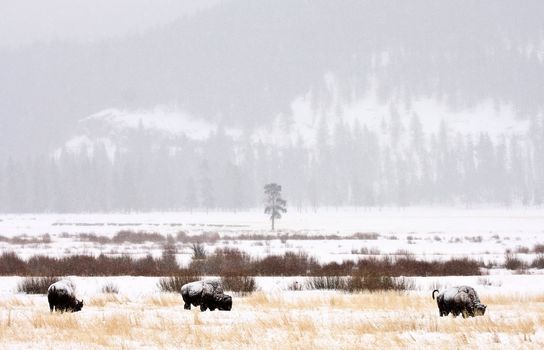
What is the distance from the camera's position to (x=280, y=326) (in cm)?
1088

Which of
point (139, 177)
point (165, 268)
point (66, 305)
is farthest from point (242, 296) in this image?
point (139, 177)

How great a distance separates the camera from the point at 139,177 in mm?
161125

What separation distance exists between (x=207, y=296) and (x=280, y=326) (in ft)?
8.19


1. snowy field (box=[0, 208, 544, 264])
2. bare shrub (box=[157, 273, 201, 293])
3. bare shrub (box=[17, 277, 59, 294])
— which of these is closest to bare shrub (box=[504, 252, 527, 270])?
snowy field (box=[0, 208, 544, 264])

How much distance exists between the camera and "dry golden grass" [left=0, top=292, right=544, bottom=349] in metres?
9.31

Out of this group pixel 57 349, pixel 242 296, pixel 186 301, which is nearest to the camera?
pixel 57 349

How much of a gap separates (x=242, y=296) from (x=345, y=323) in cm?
552

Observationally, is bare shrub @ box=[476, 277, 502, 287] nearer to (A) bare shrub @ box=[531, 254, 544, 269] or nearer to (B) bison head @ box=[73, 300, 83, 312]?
(A) bare shrub @ box=[531, 254, 544, 269]

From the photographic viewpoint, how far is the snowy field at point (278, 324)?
9.32m

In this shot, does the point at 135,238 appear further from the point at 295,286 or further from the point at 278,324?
the point at 278,324

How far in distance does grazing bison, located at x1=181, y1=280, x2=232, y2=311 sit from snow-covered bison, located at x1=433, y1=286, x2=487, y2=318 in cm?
417

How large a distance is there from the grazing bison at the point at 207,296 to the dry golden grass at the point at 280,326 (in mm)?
226

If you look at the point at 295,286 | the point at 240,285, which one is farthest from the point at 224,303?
the point at 295,286

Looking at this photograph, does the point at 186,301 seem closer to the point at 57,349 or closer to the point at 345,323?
the point at 345,323
